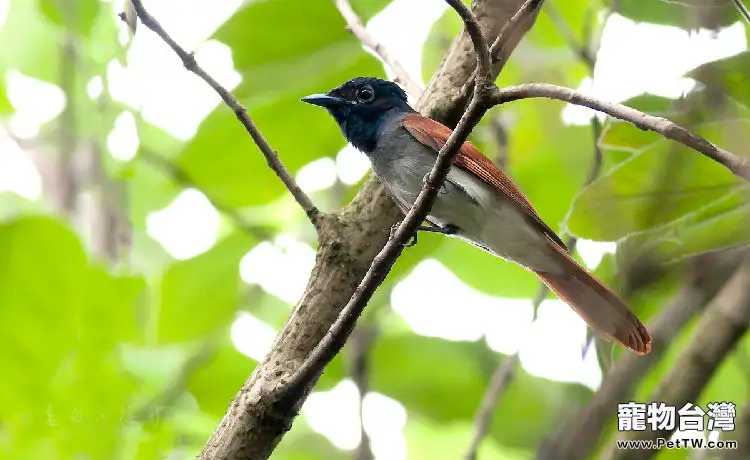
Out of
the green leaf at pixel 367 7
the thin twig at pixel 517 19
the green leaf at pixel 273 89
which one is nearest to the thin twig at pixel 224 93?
the green leaf at pixel 273 89

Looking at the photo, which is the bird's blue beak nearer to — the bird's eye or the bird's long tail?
the bird's eye

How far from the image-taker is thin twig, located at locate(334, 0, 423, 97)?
241 centimetres

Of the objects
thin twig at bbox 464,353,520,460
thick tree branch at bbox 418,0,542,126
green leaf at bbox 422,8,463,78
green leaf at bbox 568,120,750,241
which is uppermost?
green leaf at bbox 422,8,463,78

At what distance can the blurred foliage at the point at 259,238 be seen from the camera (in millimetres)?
1751

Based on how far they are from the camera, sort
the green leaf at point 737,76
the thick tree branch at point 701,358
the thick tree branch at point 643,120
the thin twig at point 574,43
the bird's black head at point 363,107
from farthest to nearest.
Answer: the bird's black head at point 363,107, the thin twig at point 574,43, the green leaf at point 737,76, the thick tree branch at point 701,358, the thick tree branch at point 643,120

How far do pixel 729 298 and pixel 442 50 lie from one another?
194 centimetres

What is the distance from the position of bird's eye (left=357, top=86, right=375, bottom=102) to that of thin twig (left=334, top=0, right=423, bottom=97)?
42 centimetres

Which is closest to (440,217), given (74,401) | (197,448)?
(197,448)

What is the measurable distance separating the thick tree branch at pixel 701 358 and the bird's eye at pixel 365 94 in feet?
5.61

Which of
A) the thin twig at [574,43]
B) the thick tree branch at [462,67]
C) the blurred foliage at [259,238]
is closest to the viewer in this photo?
the blurred foliage at [259,238]

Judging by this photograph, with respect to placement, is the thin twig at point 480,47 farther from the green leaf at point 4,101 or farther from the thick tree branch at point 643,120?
the green leaf at point 4,101

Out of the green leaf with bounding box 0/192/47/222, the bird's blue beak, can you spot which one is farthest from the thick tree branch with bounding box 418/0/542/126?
the green leaf with bounding box 0/192/47/222

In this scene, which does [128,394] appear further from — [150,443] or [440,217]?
[440,217]

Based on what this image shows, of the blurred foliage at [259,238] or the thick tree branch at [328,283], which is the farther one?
the thick tree branch at [328,283]
